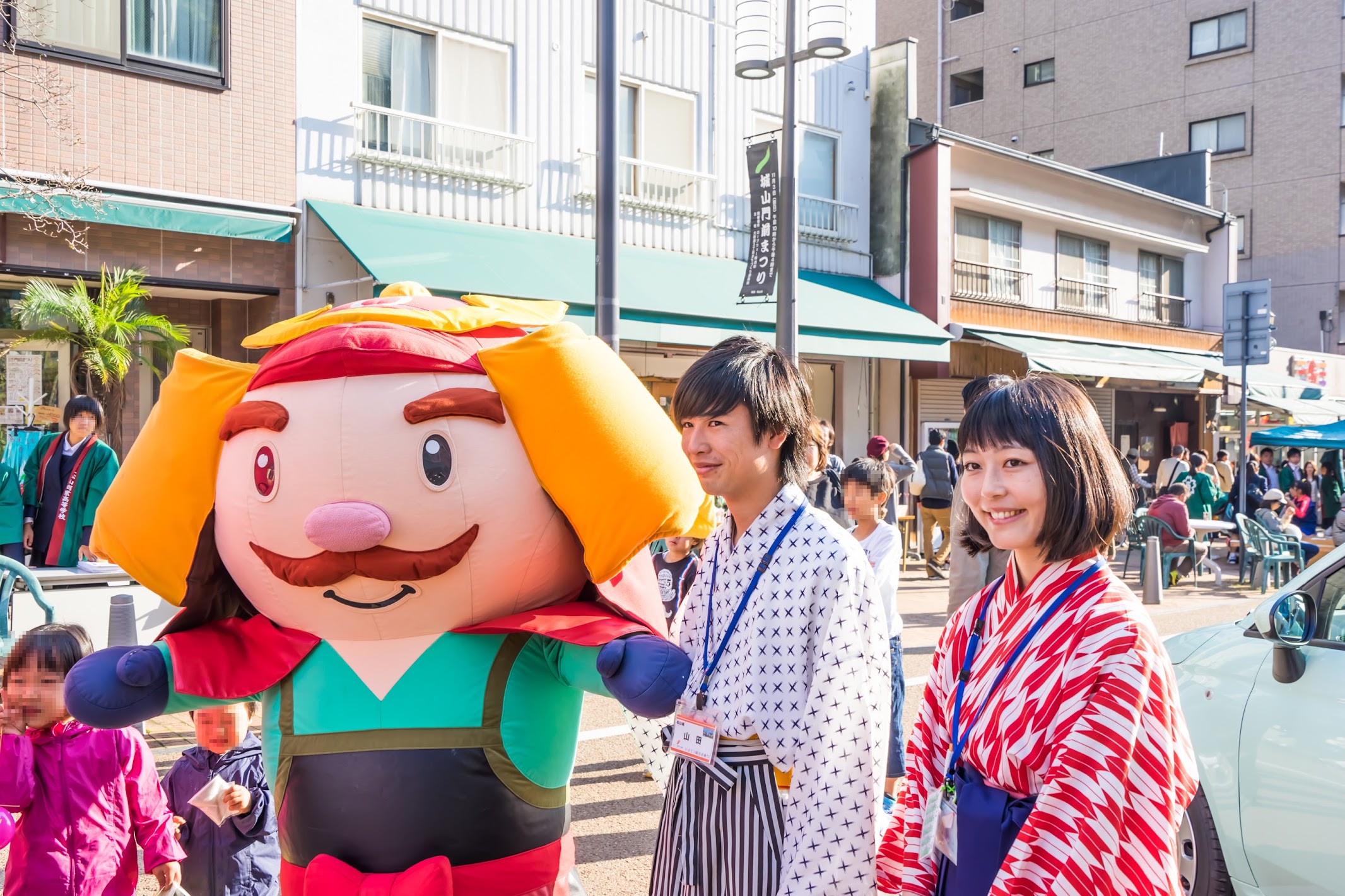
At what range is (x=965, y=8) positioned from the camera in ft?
108

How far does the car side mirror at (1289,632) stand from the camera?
3.28m

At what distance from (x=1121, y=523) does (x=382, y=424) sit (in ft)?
5.05

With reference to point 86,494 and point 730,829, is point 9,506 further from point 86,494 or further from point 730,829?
point 730,829

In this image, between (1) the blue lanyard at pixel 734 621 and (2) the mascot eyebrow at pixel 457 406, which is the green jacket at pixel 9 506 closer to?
(2) the mascot eyebrow at pixel 457 406

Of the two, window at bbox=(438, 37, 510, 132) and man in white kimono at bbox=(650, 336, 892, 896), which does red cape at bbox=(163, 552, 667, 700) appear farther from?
window at bbox=(438, 37, 510, 132)

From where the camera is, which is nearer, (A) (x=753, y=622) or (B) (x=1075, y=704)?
(B) (x=1075, y=704)

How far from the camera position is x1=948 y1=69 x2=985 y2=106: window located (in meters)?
33.2

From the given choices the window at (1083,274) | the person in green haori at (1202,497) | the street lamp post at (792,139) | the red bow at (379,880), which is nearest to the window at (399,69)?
the street lamp post at (792,139)

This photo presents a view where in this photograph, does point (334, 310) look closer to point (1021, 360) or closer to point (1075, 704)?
point (1075, 704)

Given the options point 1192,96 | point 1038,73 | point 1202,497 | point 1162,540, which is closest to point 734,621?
point 1162,540

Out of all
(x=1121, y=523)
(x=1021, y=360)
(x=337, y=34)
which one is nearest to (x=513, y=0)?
(x=337, y=34)

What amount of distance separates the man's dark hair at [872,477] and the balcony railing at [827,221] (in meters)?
11.7

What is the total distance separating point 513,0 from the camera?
503 inches

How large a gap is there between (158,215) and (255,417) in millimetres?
8421
